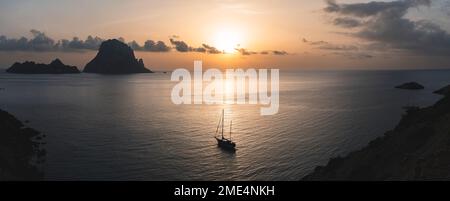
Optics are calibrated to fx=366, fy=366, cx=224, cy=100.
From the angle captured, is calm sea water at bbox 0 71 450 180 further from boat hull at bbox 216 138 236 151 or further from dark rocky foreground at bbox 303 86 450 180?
dark rocky foreground at bbox 303 86 450 180

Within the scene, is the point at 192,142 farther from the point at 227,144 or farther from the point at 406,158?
the point at 406,158

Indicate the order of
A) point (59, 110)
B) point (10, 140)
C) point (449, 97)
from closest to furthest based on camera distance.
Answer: point (449, 97) < point (10, 140) < point (59, 110)

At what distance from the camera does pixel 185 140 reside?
3083 inches

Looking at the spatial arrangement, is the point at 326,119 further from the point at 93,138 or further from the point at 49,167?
the point at 49,167

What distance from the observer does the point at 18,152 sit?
6338cm

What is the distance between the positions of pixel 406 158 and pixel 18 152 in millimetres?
60303

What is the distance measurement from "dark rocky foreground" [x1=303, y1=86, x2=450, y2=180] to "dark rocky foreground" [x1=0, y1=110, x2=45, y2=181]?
3960 centimetres

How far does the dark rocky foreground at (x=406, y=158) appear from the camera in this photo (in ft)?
99.5

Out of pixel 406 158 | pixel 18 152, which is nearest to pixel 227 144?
pixel 18 152

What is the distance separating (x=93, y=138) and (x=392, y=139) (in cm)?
6017

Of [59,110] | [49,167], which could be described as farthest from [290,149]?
[59,110]

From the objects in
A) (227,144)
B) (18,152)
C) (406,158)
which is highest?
(406,158)

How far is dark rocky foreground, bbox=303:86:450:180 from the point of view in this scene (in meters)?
30.3

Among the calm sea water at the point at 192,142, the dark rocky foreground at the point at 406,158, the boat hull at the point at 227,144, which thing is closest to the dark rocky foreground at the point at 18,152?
the calm sea water at the point at 192,142
